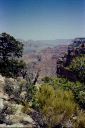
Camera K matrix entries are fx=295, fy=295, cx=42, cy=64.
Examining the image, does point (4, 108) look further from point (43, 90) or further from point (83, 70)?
point (83, 70)

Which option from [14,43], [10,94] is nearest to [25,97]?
[10,94]

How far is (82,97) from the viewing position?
126ft

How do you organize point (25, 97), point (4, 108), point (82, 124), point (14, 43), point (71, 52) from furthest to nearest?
point (71, 52)
point (14, 43)
point (25, 97)
point (4, 108)
point (82, 124)

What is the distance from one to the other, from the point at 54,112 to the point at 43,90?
5.39m

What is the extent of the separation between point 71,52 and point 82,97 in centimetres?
7177

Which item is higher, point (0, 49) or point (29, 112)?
point (0, 49)

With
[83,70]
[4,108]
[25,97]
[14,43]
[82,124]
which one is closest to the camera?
[82,124]

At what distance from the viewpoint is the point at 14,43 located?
54.1 metres

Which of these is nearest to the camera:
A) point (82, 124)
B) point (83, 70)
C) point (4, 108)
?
point (82, 124)

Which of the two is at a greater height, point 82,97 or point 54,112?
point 54,112

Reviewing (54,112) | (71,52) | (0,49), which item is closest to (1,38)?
(0,49)

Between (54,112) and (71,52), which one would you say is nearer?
(54,112)

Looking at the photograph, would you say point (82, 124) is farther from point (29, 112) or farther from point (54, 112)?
point (29, 112)

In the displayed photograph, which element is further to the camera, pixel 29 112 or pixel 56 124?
pixel 29 112
